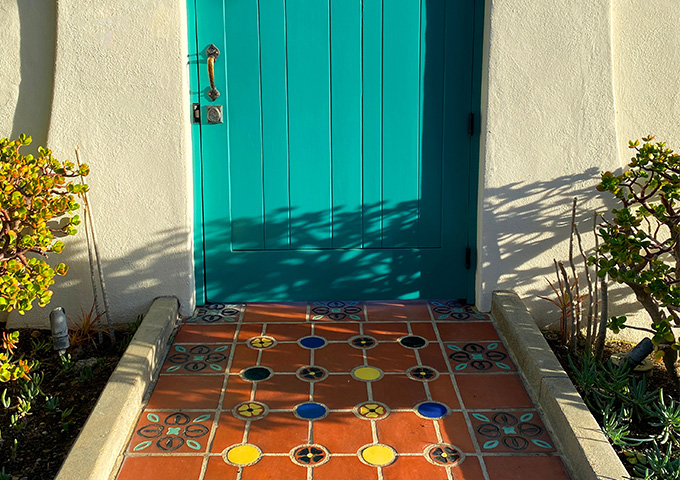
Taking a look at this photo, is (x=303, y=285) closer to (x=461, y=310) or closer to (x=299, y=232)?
(x=299, y=232)

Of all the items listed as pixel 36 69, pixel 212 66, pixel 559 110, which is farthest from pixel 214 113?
pixel 559 110

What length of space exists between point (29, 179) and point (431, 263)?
2.35 metres

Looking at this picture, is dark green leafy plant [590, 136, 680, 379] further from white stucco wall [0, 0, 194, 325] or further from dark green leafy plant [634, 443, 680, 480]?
A: white stucco wall [0, 0, 194, 325]

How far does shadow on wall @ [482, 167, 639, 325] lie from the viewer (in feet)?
13.6

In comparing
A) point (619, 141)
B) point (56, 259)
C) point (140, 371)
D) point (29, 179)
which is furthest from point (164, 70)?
point (619, 141)

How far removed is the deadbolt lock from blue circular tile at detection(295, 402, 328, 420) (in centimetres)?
177

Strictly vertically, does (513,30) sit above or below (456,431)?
above

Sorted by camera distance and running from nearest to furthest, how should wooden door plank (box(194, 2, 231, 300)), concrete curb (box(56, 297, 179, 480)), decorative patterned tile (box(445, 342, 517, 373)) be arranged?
concrete curb (box(56, 297, 179, 480)) → decorative patterned tile (box(445, 342, 517, 373)) → wooden door plank (box(194, 2, 231, 300))

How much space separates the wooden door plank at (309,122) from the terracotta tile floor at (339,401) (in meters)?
0.54

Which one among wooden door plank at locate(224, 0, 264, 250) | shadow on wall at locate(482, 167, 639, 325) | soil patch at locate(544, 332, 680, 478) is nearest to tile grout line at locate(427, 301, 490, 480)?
shadow on wall at locate(482, 167, 639, 325)

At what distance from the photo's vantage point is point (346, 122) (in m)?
4.20

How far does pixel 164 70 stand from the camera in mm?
3975

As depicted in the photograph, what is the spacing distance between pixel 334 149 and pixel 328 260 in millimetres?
691

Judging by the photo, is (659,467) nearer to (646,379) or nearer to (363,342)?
(646,379)
